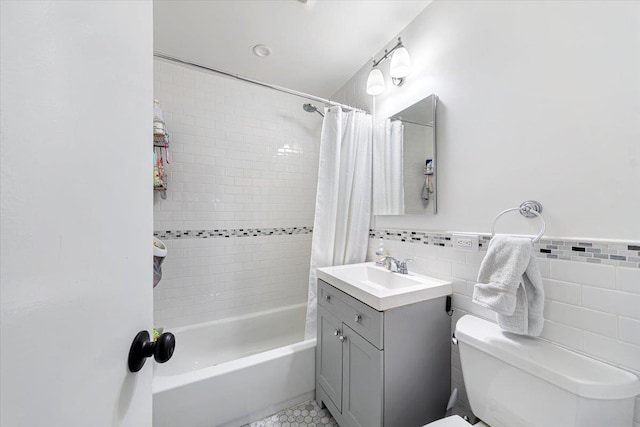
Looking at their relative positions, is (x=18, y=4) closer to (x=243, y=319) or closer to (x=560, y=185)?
(x=560, y=185)

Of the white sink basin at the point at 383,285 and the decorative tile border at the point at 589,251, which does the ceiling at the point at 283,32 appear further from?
the white sink basin at the point at 383,285

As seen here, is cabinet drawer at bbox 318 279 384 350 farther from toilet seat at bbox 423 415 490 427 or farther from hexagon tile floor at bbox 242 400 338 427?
hexagon tile floor at bbox 242 400 338 427

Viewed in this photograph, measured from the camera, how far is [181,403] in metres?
1.22

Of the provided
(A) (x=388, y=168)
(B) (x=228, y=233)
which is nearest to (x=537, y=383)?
(A) (x=388, y=168)

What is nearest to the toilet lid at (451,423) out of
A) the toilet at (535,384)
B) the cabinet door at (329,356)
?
the toilet at (535,384)

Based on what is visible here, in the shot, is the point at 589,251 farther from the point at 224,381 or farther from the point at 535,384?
the point at 224,381

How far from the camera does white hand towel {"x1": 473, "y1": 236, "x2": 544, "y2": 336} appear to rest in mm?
841

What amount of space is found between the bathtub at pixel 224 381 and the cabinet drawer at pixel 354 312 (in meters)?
0.39

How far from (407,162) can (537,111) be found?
0.68m

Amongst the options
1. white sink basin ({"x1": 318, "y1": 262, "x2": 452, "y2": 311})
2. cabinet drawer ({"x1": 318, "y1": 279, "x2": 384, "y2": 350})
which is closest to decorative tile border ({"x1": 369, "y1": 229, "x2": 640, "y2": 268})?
white sink basin ({"x1": 318, "y1": 262, "x2": 452, "y2": 311})

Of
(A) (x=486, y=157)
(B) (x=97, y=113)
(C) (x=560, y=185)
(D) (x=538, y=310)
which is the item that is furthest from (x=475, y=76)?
(B) (x=97, y=113)

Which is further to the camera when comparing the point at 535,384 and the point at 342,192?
the point at 342,192

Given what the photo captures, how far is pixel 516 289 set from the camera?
0.84 metres

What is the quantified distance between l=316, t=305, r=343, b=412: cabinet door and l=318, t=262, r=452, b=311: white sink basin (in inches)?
9.0
